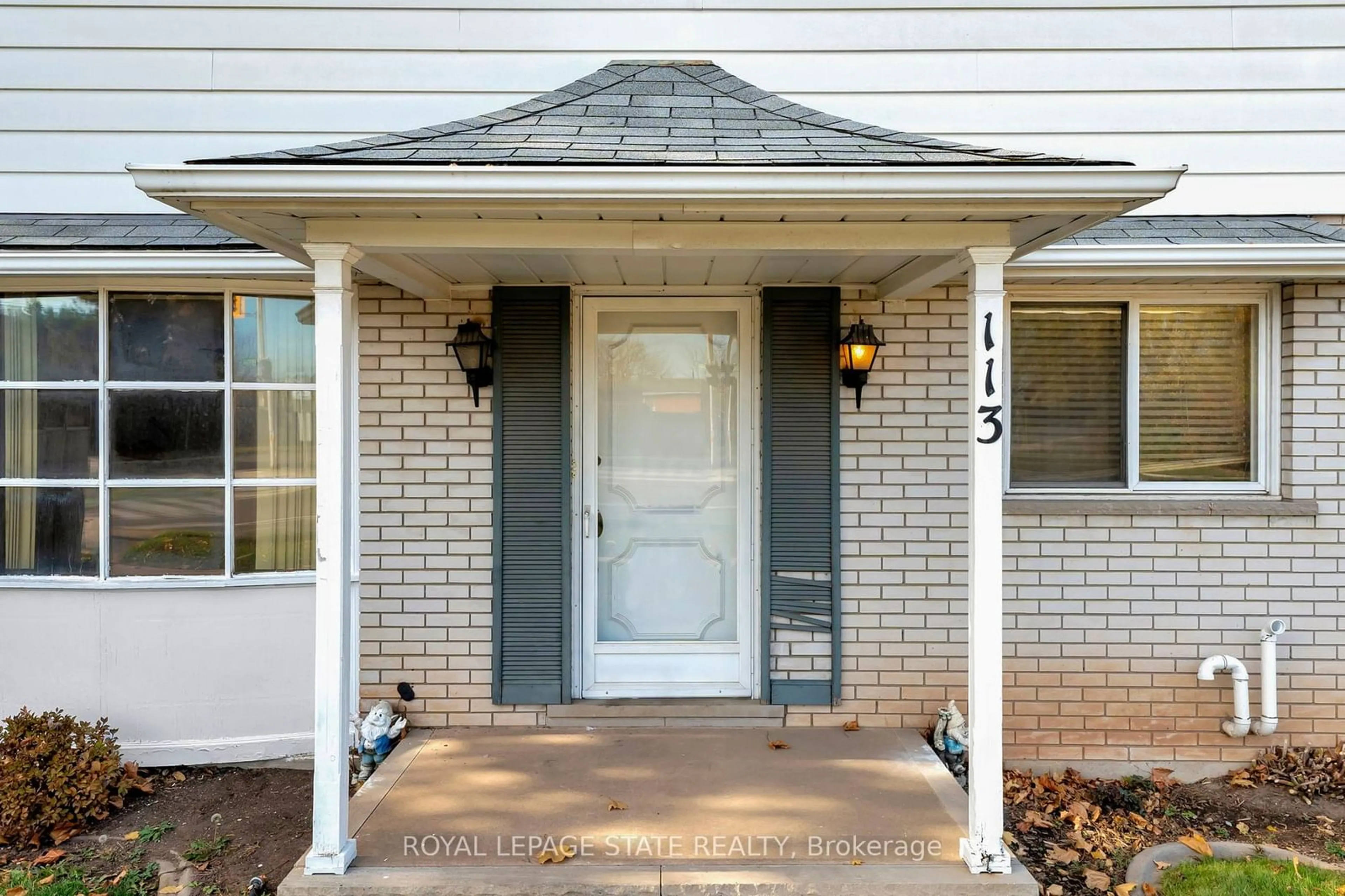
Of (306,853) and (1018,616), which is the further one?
(1018,616)

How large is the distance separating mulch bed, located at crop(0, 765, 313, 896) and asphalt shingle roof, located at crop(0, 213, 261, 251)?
2.66 meters

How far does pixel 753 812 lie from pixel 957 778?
1.25 m

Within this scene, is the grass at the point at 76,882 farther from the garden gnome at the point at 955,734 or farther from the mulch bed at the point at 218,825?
the garden gnome at the point at 955,734

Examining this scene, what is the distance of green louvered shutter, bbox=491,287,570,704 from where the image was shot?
4.14 m

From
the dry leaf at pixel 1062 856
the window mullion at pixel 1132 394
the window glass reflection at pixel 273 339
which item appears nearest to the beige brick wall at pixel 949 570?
the window mullion at pixel 1132 394

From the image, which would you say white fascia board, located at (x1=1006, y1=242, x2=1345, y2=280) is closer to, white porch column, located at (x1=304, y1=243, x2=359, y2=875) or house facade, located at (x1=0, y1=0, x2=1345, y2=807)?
house facade, located at (x1=0, y1=0, x2=1345, y2=807)

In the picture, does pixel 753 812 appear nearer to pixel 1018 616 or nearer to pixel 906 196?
pixel 1018 616

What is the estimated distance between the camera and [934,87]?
4348mm

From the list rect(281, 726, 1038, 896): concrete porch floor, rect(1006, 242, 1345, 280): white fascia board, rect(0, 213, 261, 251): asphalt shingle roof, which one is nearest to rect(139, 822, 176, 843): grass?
rect(281, 726, 1038, 896): concrete porch floor

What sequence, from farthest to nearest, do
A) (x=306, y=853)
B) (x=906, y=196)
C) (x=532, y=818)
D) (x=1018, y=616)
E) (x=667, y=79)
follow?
(x=1018, y=616), (x=667, y=79), (x=532, y=818), (x=306, y=853), (x=906, y=196)

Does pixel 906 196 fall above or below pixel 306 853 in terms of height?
above

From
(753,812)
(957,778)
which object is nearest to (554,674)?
(753,812)

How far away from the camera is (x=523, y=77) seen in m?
4.37

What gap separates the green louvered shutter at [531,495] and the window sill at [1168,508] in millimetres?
2321
